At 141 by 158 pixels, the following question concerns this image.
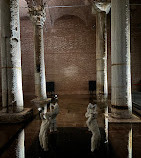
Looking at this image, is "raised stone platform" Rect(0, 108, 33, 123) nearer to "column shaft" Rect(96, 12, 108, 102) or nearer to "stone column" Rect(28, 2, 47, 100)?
"stone column" Rect(28, 2, 47, 100)

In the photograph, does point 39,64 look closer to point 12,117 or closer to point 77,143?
point 12,117

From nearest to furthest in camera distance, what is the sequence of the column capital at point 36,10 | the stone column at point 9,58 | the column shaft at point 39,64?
the stone column at point 9,58 → the column capital at point 36,10 → the column shaft at point 39,64

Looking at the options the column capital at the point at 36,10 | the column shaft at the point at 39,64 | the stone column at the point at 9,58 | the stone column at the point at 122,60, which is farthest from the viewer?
the column shaft at the point at 39,64

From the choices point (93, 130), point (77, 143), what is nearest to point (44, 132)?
point (77, 143)

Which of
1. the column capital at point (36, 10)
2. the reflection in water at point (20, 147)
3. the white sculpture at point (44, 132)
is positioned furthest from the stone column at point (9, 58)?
the column capital at point (36, 10)

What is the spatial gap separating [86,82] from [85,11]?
6.47 meters

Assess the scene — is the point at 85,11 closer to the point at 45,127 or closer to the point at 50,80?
the point at 50,80

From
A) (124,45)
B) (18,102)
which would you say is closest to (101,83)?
(124,45)

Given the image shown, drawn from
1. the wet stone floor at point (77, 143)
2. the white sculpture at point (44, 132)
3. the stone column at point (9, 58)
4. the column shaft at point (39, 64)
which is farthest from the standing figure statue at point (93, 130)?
the column shaft at point (39, 64)

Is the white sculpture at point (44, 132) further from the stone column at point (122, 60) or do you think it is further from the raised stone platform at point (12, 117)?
the stone column at point (122, 60)

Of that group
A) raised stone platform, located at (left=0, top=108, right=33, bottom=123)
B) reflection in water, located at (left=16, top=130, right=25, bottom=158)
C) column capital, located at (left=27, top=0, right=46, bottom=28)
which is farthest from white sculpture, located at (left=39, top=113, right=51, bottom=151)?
column capital, located at (left=27, top=0, right=46, bottom=28)

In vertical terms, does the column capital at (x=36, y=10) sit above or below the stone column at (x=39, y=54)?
above

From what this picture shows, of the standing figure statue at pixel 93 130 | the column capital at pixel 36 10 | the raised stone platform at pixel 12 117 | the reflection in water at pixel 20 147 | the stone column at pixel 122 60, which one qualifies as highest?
the column capital at pixel 36 10

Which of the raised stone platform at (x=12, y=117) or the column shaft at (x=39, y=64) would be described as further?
the column shaft at (x=39, y=64)
